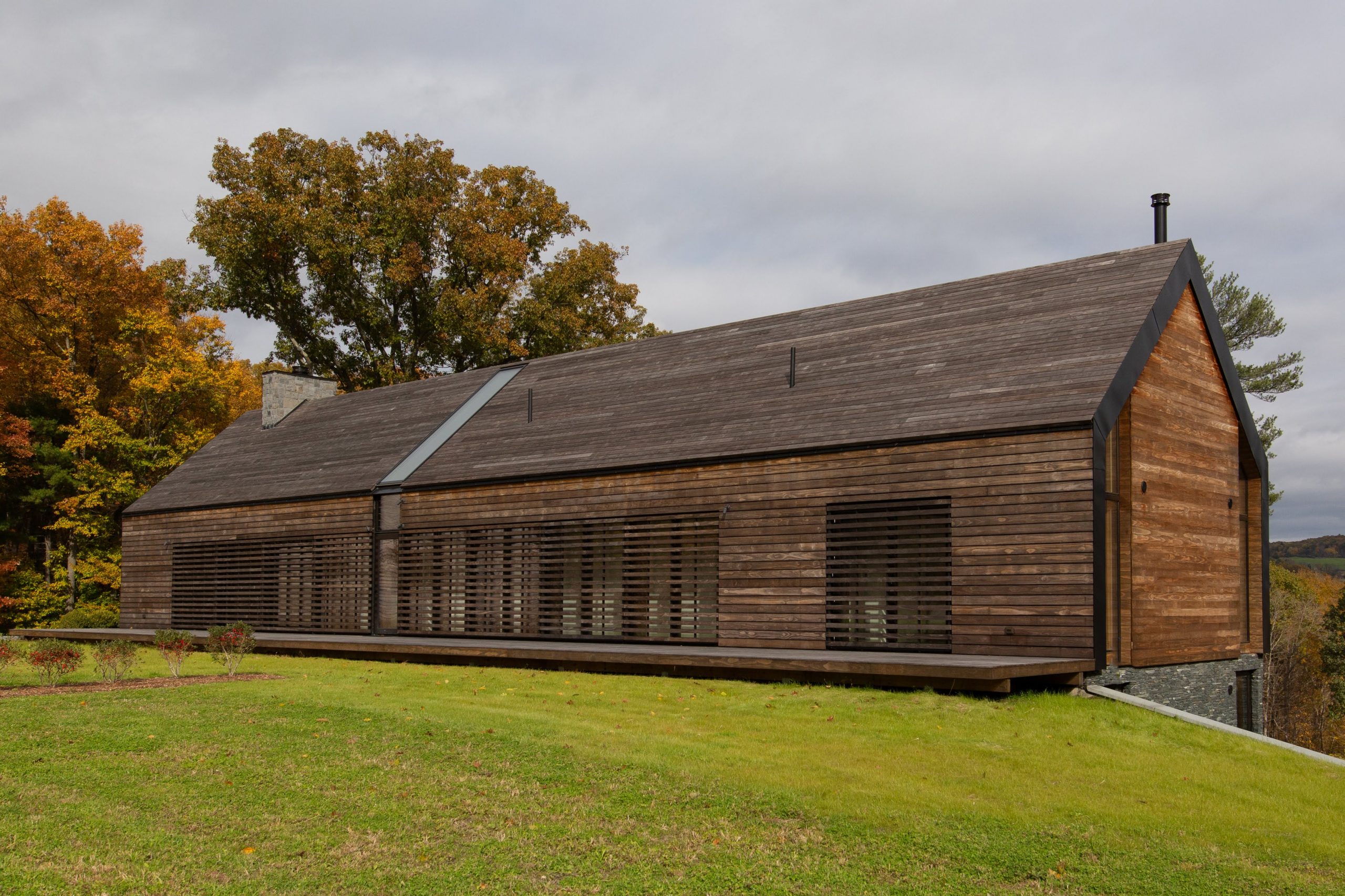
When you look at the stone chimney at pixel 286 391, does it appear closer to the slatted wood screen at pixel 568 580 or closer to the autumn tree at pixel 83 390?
the autumn tree at pixel 83 390

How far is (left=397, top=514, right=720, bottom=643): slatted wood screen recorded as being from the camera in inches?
591

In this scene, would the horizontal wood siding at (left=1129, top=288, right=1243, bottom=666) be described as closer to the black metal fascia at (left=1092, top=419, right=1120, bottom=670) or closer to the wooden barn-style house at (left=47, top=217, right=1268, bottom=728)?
the wooden barn-style house at (left=47, top=217, right=1268, bottom=728)

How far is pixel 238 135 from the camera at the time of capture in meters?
33.3

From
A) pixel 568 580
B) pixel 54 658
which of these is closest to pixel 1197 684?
pixel 568 580

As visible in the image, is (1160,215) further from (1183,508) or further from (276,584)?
(276,584)

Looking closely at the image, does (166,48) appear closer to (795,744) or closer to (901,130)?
(901,130)

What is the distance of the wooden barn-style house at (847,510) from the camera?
39.0 feet

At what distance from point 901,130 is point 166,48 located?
11.0 metres

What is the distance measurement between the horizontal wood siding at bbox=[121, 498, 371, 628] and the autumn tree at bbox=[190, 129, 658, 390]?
38.1 feet

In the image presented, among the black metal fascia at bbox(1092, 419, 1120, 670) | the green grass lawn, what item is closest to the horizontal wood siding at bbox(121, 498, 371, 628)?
the green grass lawn

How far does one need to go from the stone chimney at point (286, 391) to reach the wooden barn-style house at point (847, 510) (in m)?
5.47

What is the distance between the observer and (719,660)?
1248 centimetres

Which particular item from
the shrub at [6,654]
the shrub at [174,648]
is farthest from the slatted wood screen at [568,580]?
the shrub at [6,654]

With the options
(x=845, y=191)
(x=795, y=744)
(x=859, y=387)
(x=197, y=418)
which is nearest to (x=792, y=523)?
(x=859, y=387)
